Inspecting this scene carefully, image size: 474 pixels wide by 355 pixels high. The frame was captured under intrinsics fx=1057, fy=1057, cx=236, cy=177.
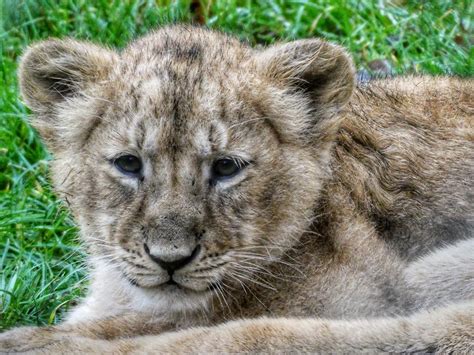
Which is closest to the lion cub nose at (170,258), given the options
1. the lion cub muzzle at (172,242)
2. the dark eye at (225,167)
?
the lion cub muzzle at (172,242)

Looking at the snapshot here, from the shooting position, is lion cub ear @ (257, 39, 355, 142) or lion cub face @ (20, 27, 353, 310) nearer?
lion cub face @ (20, 27, 353, 310)

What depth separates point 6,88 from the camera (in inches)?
361

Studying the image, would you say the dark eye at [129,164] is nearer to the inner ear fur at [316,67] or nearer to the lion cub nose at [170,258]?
the lion cub nose at [170,258]

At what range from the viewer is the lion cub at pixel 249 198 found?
584cm

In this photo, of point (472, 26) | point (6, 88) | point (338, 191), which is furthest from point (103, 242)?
point (472, 26)

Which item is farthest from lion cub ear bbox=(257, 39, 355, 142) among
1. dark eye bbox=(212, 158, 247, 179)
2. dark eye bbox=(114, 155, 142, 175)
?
dark eye bbox=(114, 155, 142, 175)

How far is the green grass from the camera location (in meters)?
8.06

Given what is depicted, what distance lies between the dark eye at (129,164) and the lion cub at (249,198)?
2 cm

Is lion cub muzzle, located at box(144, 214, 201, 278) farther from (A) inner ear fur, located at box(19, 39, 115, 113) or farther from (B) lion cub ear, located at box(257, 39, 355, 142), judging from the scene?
(A) inner ear fur, located at box(19, 39, 115, 113)

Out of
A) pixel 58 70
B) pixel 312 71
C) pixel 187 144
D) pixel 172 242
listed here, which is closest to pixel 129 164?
pixel 187 144

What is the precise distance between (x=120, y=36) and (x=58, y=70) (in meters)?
3.09

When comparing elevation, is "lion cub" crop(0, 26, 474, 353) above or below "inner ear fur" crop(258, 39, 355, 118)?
below

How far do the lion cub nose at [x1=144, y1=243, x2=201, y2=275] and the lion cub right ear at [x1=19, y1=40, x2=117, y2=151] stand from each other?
1165 mm

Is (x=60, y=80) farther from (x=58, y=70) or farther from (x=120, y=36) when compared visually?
(x=120, y=36)
